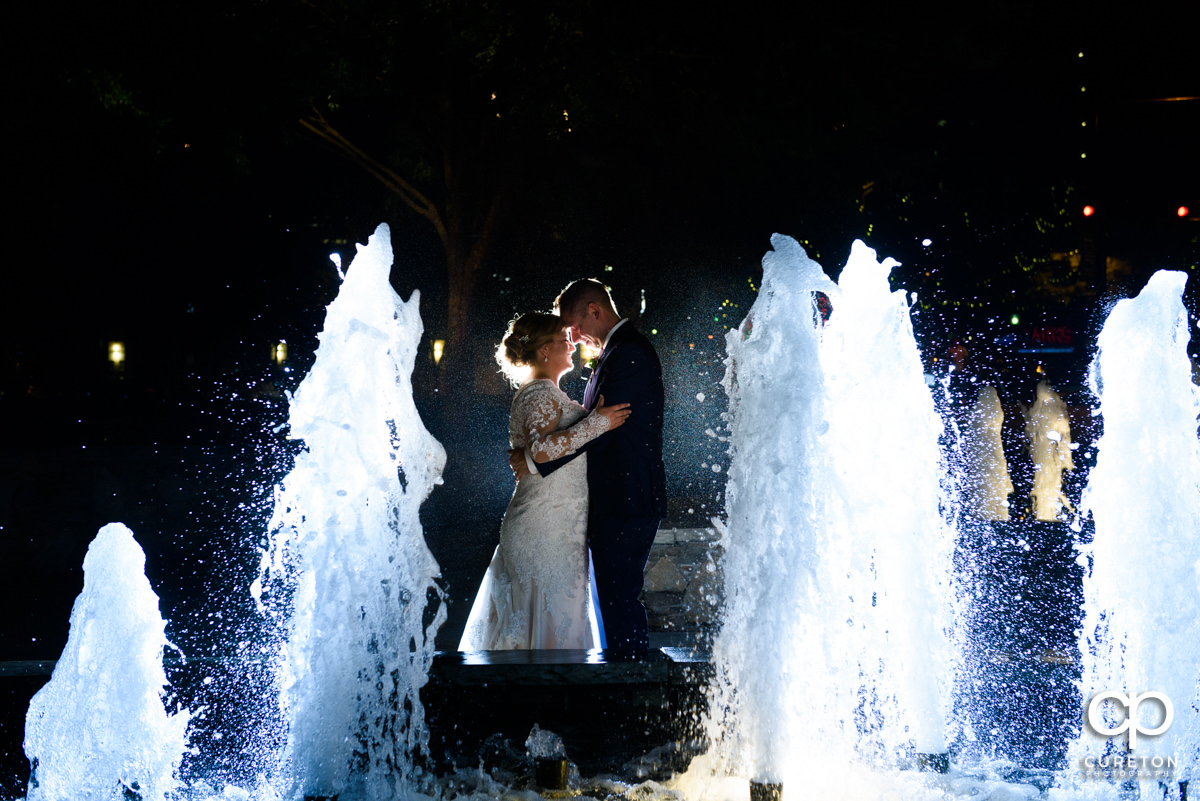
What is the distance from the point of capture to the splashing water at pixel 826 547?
11.4 ft

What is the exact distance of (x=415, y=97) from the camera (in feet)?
48.2

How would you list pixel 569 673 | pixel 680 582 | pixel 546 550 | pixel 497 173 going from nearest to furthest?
1. pixel 569 673
2. pixel 546 550
3. pixel 680 582
4. pixel 497 173

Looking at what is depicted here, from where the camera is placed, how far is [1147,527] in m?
4.00

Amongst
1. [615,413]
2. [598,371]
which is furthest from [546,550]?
[598,371]

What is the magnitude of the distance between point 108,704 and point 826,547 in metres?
2.87

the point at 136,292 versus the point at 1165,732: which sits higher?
the point at 136,292

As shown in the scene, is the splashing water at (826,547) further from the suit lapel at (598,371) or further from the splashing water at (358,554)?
the splashing water at (358,554)

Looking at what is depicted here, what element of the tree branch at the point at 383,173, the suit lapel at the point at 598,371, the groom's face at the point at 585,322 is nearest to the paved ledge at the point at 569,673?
the suit lapel at the point at 598,371

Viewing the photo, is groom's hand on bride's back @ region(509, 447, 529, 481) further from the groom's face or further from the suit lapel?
the groom's face

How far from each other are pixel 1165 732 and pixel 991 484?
581cm

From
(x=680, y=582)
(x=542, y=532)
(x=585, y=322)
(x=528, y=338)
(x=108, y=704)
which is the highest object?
(x=585, y=322)

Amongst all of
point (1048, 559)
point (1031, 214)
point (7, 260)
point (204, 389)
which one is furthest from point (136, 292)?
point (1048, 559)

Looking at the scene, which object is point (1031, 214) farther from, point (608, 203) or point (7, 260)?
point (7, 260)

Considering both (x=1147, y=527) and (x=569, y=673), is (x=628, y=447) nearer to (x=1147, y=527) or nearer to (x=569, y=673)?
(x=569, y=673)
